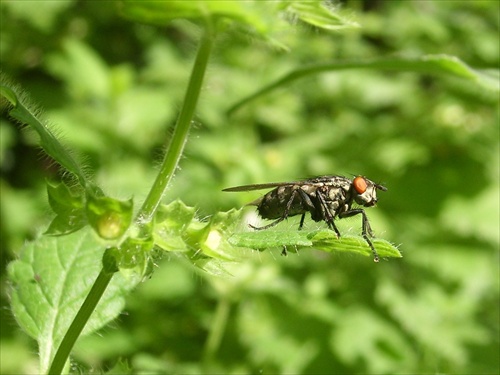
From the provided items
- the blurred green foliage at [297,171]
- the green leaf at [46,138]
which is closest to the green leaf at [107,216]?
the green leaf at [46,138]

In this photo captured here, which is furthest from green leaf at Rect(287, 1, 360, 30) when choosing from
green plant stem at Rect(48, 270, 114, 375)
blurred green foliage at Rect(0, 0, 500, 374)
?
blurred green foliage at Rect(0, 0, 500, 374)

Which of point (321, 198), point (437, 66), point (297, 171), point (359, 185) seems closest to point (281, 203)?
point (321, 198)

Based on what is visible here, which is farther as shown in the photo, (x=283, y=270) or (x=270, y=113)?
(x=270, y=113)

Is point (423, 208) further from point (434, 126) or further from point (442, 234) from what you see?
point (434, 126)

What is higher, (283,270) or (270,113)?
(270,113)

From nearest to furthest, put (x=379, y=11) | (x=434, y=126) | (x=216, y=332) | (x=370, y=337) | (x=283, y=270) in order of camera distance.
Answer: (x=216, y=332)
(x=370, y=337)
(x=283, y=270)
(x=434, y=126)
(x=379, y=11)

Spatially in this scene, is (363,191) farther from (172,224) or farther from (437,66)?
(172,224)

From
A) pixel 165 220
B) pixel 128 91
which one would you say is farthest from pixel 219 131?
pixel 165 220

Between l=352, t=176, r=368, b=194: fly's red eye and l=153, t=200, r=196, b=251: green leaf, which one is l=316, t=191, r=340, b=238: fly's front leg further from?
l=153, t=200, r=196, b=251: green leaf
